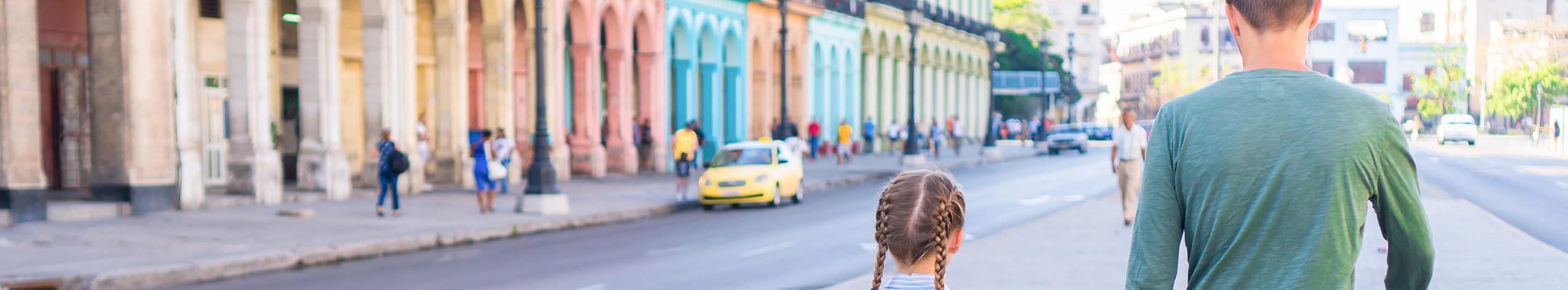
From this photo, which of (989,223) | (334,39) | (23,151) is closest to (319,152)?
(334,39)

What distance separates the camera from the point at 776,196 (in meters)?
24.5

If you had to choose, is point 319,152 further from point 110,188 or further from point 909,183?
point 909,183

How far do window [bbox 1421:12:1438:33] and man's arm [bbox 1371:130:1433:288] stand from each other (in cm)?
14543

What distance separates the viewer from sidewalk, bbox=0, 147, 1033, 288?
12891 millimetres

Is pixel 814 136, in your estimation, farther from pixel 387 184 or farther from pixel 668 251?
pixel 668 251

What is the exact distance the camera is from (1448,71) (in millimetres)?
105688

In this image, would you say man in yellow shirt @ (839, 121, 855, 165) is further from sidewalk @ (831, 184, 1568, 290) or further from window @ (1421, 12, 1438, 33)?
window @ (1421, 12, 1438, 33)

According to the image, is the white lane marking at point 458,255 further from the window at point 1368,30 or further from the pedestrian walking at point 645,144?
the window at point 1368,30

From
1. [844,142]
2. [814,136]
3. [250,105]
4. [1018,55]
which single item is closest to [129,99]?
[250,105]

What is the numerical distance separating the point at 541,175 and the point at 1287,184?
1830 cm

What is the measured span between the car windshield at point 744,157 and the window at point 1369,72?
112362 millimetres

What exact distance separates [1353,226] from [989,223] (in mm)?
16595

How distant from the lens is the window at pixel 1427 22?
138500mm

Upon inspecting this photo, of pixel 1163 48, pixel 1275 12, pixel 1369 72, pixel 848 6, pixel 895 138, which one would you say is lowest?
pixel 895 138
